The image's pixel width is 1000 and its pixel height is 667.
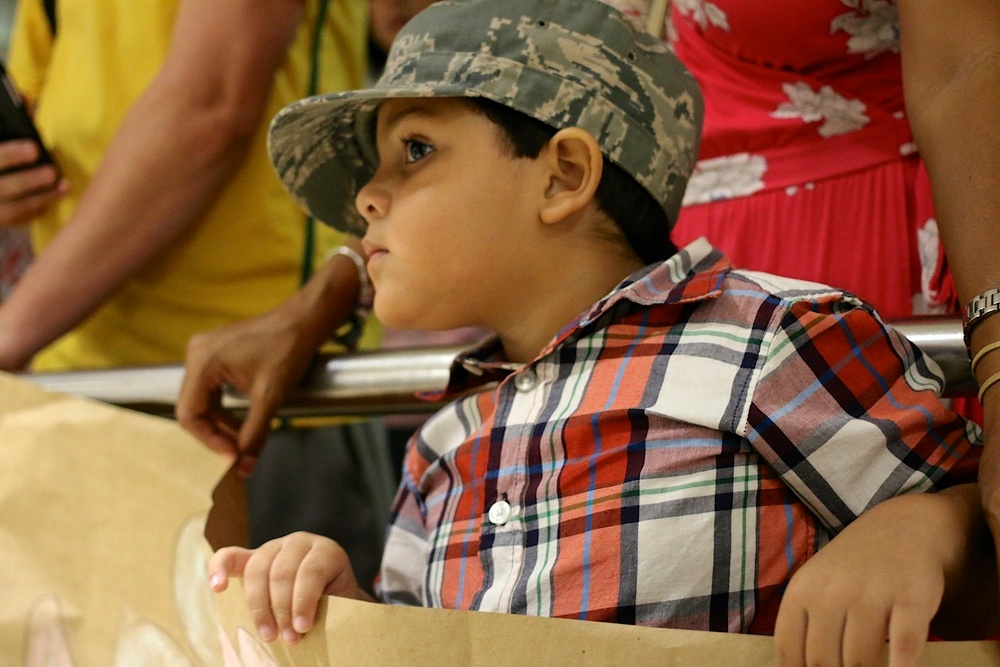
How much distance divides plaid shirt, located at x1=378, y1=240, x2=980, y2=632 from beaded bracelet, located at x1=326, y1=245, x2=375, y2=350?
1.38 feet

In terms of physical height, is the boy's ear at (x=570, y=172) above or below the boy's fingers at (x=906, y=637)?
above

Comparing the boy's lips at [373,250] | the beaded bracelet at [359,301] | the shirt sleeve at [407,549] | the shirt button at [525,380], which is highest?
the boy's lips at [373,250]

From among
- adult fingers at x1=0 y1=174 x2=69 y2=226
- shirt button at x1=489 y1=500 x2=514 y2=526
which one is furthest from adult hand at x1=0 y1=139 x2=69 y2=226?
shirt button at x1=489 y1=500 x2=514 y2=526

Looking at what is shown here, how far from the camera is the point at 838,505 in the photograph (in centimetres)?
71

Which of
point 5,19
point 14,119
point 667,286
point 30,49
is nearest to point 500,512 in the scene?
point 667,286

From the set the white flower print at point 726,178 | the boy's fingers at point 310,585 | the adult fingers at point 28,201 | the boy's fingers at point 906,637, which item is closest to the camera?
the boy's fingers at point 906,637

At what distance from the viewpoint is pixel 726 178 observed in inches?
40.9

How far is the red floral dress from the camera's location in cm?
94

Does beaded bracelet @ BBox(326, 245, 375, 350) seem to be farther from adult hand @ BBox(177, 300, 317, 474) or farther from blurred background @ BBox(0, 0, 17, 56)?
blurred background @ BBox(0, 0, 17, 56)

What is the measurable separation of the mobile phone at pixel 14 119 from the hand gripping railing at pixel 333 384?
336mm

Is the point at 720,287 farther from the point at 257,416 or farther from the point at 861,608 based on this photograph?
the point at 257,416

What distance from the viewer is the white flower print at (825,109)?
0.97 meters

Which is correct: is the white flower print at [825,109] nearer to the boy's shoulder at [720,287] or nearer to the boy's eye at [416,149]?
the boy's shoulder at [720,287]

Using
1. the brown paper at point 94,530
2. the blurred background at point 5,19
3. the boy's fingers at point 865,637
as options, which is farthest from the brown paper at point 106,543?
the blurred background at point 5,19
